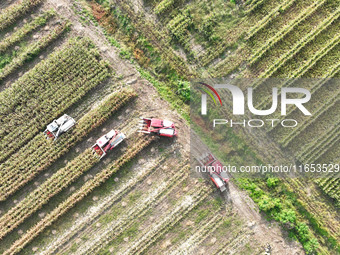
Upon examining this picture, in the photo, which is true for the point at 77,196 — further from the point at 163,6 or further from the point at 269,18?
the point at 269,18

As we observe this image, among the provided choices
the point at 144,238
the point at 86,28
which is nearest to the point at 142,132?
the point at 144,238

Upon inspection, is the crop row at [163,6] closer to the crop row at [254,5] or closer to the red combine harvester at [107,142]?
the crop row at [254,5]

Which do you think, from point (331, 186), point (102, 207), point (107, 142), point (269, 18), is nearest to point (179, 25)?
point (269, 18)

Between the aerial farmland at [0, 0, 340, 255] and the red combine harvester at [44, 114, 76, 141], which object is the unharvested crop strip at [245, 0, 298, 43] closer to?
the aerial farmland at [0, 0, 340, 255]

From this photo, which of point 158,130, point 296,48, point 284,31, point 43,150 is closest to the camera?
point 158,130

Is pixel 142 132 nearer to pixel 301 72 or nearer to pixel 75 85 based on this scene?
pixel 75 85

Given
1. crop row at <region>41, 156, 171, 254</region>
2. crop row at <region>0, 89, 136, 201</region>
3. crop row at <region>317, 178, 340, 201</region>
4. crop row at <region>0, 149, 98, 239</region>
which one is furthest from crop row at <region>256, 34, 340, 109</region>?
crop row at <region>0, 149, 98, 239</region>
